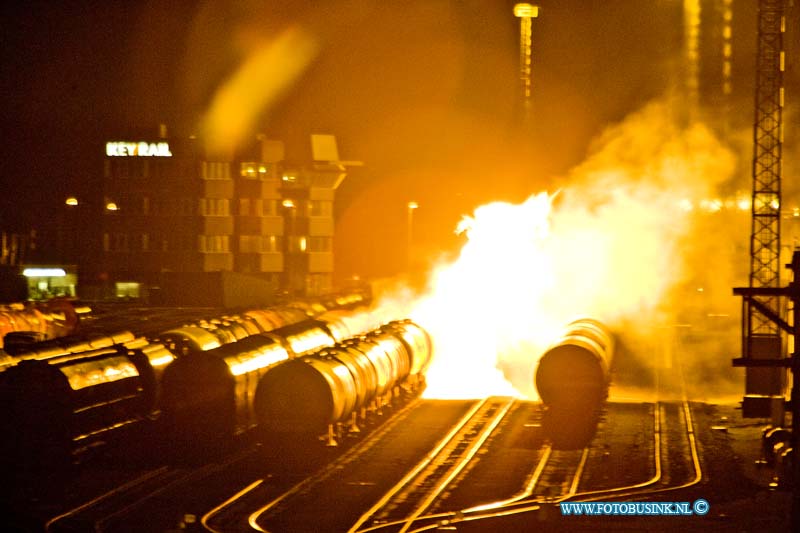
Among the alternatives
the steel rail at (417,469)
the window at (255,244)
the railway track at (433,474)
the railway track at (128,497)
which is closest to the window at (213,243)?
the window at (255,244)

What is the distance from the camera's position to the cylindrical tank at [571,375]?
3566 cm

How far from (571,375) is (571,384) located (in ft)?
1.00

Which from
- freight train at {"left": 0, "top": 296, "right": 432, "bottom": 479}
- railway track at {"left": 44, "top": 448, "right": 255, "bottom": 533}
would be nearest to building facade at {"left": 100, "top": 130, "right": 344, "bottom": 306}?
freight train at {"left": 0, "top": 296, "right": 432, "bottom": 479}

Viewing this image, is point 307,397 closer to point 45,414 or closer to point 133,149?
point 45,414

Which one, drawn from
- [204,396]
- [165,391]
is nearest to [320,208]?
[165,391]

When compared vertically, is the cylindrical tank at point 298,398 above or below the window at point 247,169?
below

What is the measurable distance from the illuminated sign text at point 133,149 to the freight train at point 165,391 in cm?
6205

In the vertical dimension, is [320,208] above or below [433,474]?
above

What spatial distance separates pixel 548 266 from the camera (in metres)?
54.4

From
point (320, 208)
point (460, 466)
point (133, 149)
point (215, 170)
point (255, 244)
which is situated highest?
point (133, 149)

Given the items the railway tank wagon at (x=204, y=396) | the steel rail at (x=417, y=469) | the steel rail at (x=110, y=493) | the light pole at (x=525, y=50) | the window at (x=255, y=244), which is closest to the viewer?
the steel rail at (x=110, y=493)

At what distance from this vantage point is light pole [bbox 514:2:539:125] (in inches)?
2817

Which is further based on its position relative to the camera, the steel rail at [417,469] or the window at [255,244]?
the window at [255,244]

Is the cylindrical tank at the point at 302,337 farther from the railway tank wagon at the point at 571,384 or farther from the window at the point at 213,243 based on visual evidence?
the window at the point at 213,243
